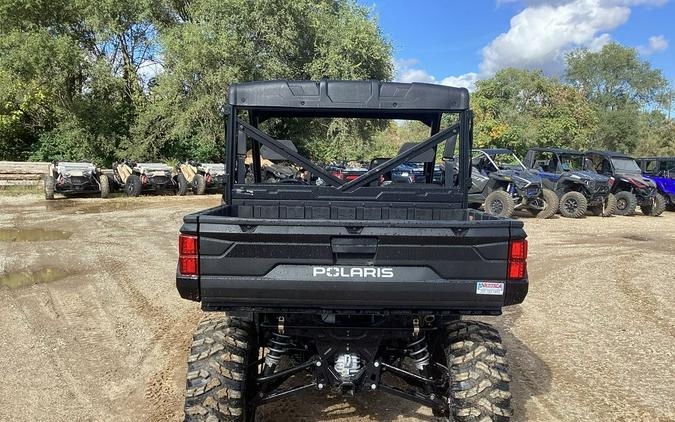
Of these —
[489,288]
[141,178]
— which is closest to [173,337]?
[489,288]

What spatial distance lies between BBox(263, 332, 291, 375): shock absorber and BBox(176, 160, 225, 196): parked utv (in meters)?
15.9

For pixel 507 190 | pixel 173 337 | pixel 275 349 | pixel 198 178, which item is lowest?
pixel 173 337

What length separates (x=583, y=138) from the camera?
34094 mm

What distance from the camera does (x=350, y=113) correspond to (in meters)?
3.75

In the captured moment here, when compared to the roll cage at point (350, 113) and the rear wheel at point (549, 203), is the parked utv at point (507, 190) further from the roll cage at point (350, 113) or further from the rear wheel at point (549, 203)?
the roll cage at point (350, 113)

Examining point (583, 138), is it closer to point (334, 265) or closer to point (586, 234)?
point (586, 234)

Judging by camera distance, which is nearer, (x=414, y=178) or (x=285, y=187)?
(x=285, y=187)

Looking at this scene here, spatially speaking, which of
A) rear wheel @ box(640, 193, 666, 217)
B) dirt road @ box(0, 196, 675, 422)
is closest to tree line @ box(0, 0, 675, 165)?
rear wheel @ box(640, 193, 666, 217)

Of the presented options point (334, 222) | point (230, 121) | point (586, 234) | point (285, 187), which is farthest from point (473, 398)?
point (586, 234)

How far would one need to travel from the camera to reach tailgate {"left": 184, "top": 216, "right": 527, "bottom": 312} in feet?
8.60

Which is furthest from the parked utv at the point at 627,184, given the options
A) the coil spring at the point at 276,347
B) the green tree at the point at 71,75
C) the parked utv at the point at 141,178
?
the green tree at the point at 71,75

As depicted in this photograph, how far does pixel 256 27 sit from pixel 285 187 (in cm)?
1845

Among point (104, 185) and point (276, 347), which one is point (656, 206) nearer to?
point (276, 347)

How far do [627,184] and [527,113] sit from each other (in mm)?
21129
